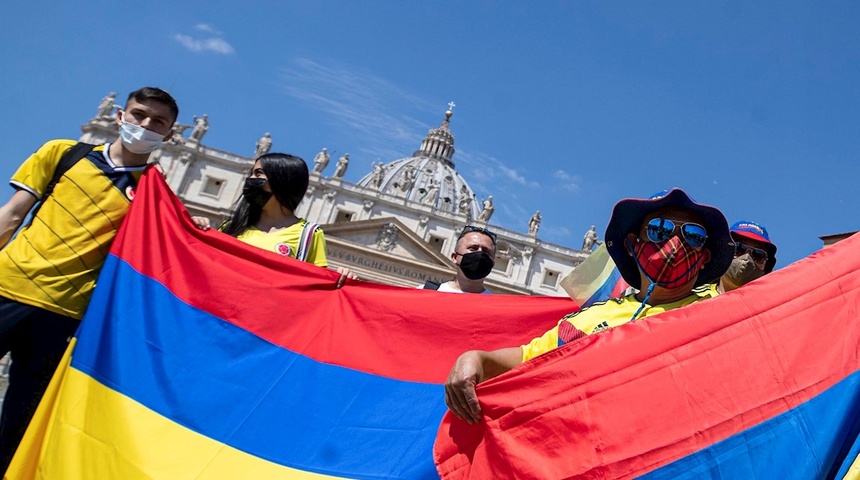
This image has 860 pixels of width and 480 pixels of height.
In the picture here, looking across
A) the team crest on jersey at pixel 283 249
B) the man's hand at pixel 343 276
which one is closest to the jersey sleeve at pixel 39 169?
the team crest on jersey at pixel 283 249

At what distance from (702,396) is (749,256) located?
1769 mm

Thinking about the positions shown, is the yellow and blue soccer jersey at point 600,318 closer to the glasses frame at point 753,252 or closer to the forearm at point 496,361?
the forearm at point 496,361

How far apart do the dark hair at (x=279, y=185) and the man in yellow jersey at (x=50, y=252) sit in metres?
0.71

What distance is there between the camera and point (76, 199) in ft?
10.7

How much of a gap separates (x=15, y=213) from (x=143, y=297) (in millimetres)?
765

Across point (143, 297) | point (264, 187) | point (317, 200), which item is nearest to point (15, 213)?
point (143, 297)

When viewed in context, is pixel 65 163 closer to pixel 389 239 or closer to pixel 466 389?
pixel 466 389

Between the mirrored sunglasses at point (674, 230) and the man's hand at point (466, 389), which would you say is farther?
the mirrored sunglasses at point (674, 230)

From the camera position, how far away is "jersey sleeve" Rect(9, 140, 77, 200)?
3232mm

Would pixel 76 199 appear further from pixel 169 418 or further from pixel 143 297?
pixel 169 418

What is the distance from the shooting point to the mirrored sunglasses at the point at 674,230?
2.31 meters

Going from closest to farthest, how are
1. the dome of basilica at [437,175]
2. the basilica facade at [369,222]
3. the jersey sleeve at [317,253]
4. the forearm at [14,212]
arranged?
the forearm at [14,212] < the jersey sleeve at [317,253] < the basilica facade at [369,222] < the dome of basilica at [437,175]

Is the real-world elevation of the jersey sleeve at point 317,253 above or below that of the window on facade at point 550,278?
below

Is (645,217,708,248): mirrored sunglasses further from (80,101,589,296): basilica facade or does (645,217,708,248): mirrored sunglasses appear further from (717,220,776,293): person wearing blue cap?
(80,101,589,296): basilica facade
